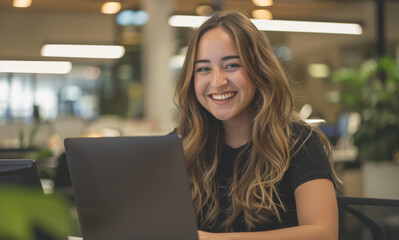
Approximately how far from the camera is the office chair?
5.34 ft

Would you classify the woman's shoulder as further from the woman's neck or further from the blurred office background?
the blurred office background

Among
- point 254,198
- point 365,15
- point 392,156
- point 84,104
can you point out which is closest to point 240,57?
point 254,198

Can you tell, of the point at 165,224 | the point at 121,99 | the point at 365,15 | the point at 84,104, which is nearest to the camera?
the point at 165,224

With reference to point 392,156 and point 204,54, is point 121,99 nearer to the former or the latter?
point 392,156

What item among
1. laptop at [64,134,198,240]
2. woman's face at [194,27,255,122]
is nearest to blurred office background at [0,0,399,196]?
woman's face at [194,27,255,122]

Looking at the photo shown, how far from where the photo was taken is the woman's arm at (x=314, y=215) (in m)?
1.45

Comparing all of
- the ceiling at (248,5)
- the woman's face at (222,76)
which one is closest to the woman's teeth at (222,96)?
the woman's face at (222,76)

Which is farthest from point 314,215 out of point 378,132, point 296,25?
point 296,25

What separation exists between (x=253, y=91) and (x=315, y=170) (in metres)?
0.31

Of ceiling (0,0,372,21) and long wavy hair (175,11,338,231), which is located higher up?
ceiling (0,0,372,21)

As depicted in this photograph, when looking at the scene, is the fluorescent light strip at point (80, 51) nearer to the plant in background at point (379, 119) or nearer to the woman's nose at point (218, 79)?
the plant in background at point (379, 119)

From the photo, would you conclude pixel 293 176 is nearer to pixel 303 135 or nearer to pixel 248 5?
pixel 303 135

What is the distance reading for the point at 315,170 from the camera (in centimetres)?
161

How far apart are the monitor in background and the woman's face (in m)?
0.61
